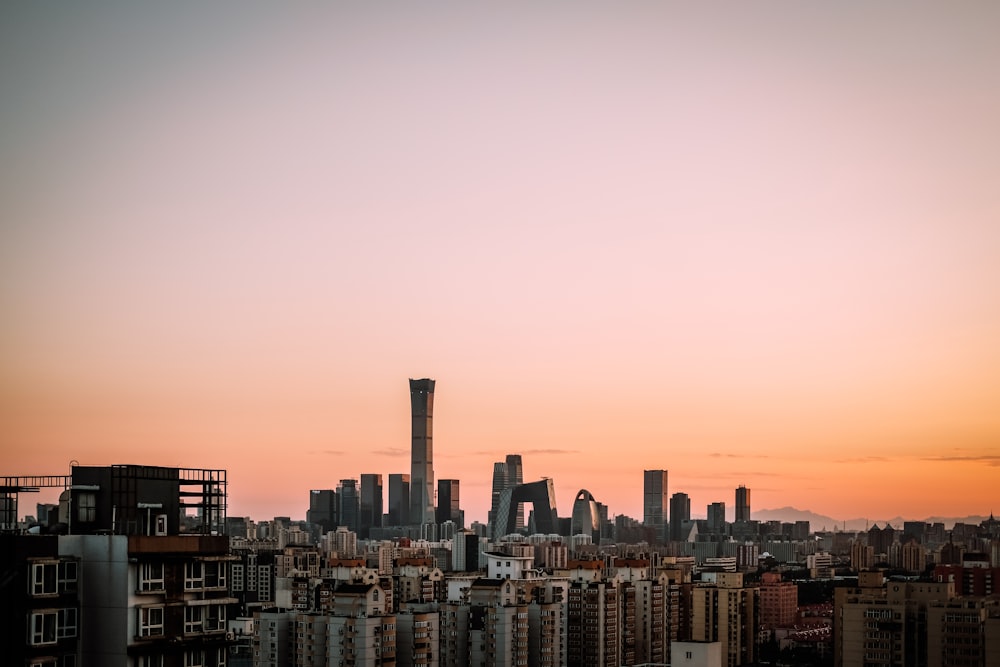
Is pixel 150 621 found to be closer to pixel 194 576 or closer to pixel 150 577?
pixel 150 577

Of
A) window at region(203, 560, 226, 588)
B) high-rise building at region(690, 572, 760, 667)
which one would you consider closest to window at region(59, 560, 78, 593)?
window at region(203, 560, 226, 588)

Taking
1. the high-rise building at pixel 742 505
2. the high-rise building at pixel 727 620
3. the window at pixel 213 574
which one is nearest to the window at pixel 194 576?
the window at pixel 213 574

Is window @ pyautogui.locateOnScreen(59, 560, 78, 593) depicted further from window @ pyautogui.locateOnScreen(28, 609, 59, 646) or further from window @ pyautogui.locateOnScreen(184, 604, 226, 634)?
window @ pyautogui.locateOnScreen(184, 604, 226, 634)

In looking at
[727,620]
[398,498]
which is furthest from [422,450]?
[727,620]

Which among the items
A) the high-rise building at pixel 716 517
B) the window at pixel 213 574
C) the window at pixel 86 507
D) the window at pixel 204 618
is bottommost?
the high-rise building at pixel 716 517

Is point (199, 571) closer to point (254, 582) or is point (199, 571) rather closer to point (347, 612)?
point (347, 612)

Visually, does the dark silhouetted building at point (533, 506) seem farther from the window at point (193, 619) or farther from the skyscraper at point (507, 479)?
the window at point (193, 619)

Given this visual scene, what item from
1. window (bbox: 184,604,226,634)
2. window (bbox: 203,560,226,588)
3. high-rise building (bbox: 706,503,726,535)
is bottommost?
high-rise building (bbox: 706,503,726,535)
